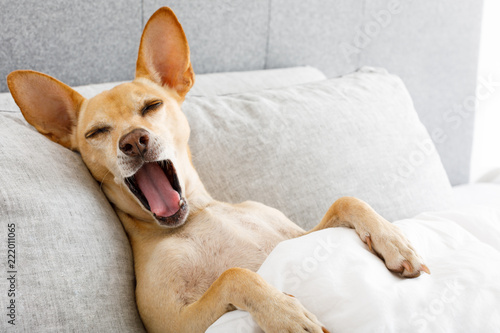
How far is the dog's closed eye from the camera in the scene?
141cm

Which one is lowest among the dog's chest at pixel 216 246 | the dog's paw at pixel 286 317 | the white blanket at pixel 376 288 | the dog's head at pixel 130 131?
the dog's chest at pixel 216 246

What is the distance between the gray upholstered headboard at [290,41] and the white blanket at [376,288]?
3.75ft

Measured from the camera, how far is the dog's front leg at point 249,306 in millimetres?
913

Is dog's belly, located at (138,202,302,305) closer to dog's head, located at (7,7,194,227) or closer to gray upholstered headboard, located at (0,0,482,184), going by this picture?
dog's head, located at (7,7,194,227)

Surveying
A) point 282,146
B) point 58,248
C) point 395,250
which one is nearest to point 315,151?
point 282,146

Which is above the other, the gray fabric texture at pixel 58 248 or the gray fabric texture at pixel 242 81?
the gray fabric texture at pixel 242 81

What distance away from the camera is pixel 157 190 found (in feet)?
4.46

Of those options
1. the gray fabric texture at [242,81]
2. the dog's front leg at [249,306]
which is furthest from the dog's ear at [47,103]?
the dog's front leg at [249,306]

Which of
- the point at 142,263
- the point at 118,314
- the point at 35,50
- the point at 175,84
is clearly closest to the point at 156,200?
the point at 142,263

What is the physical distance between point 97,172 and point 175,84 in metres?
0.42

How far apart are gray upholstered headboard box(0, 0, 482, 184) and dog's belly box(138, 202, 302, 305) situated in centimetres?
82

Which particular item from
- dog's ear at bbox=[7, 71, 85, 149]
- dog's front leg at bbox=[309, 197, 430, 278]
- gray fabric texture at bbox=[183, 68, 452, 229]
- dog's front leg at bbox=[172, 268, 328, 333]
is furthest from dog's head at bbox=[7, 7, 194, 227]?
dog's front leg at bbox=[309, 197, 430, 278]

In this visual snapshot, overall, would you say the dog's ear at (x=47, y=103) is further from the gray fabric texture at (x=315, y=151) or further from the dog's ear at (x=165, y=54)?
the gray fabric texture at (x=315, y=151)

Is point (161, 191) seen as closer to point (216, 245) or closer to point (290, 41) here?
point (216, 245)
